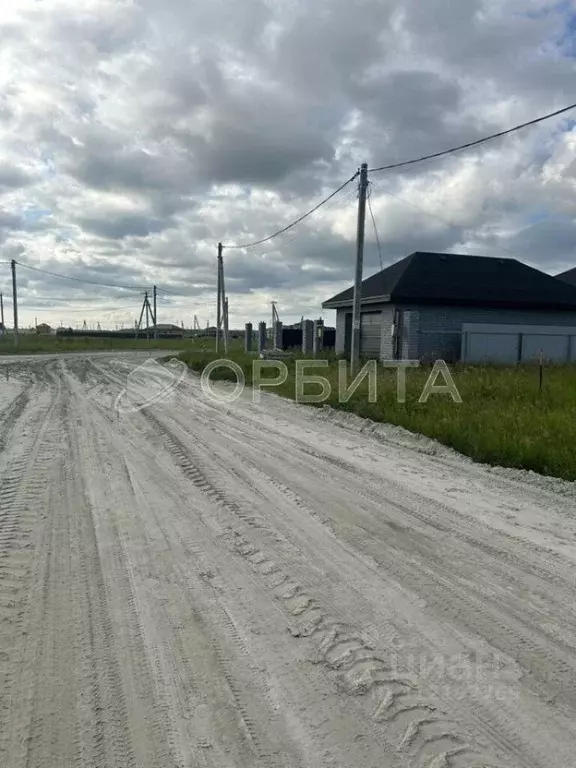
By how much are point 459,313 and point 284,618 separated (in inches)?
791

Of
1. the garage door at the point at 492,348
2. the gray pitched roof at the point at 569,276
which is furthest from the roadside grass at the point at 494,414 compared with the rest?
the gray pitched roof at the point at 569,276

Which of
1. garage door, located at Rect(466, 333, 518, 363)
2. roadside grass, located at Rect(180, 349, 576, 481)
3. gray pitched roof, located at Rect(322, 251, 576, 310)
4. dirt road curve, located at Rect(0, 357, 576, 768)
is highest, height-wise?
gray pitched roof, located at Rect(322, 251, 576, 310)

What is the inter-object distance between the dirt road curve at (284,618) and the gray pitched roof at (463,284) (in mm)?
15583

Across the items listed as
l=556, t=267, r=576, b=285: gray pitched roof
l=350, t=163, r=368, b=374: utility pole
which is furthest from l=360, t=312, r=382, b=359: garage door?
l=556, t=267, r=576, b=285: gray pitched roof

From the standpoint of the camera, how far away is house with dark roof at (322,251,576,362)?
21.5 m

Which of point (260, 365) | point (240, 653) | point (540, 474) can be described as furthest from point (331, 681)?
point (260, 365)

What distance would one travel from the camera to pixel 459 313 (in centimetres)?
2222

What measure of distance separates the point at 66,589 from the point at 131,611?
600 millimetres

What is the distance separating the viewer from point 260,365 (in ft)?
71.4

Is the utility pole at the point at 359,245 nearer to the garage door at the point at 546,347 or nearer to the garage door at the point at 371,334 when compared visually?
the garage door at the point at 371,334

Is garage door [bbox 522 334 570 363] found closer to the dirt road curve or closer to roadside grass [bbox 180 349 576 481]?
roadside grass [bbox 180 349 576 481]

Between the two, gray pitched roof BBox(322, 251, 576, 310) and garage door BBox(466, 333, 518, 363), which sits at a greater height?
gray pitched roof BBox(322, 251, 576, 310)

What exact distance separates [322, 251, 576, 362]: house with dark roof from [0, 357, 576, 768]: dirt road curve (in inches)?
584

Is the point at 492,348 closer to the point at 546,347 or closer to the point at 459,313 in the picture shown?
the point at 459,313
